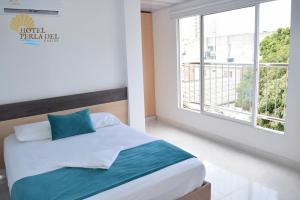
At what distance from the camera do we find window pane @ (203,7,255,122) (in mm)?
3541

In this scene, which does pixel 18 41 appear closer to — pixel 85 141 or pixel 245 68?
pixel 85 141

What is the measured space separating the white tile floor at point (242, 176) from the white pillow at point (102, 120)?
122 centimetres

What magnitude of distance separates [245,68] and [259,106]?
61cm

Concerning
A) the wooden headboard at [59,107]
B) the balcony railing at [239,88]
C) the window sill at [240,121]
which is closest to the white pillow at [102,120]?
the wooden headboard at [59,107]

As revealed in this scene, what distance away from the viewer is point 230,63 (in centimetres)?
390

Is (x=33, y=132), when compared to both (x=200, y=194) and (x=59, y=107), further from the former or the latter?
(x=200, y=194)

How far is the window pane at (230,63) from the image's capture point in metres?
3.54

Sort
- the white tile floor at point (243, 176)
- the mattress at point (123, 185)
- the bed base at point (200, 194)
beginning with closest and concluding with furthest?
1. the mattress at point (123, 185)
2. the bed base at point (200, 194)
3. the white tile floor at point (243, 176)

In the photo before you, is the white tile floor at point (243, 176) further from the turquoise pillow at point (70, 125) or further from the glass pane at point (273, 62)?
the turquoise pillow at point (70, 125)

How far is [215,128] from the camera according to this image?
399 cm

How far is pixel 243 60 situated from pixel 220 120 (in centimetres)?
99

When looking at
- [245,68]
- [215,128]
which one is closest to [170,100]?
[215,128]

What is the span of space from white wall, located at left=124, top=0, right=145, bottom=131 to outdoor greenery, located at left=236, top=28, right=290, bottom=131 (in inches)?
62.0

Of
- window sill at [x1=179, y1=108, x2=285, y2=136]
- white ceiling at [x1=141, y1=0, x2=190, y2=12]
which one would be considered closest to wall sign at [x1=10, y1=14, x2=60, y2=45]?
white ceiling at [x1=141, y1=0, x2=190, y2=12]
